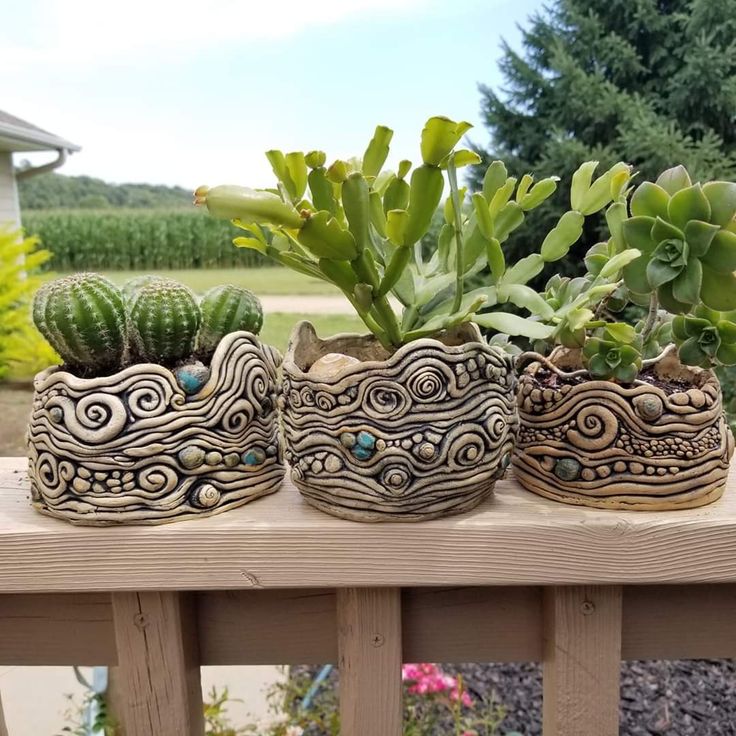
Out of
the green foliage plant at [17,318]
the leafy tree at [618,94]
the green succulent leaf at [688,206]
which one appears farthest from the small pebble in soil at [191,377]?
the green foliage plant at [17,318]

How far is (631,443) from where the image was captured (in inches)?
20.0

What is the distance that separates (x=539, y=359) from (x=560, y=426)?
0.06m

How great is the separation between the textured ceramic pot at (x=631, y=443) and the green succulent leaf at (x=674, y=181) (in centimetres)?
14

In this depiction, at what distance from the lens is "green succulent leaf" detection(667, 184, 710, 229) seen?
1.48 feet

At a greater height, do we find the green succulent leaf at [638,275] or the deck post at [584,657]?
the green succulent leaf at [638,275]

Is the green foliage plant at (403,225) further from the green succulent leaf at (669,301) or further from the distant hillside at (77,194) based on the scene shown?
the distant hillside at (77,194)

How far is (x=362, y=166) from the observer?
0.52 meters

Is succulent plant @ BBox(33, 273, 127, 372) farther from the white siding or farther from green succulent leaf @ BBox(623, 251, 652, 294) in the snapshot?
the white siding

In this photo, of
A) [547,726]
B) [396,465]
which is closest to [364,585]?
→ [396,465]

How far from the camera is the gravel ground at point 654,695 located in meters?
1.46

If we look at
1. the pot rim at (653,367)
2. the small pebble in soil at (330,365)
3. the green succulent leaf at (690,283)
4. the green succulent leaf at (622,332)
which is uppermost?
the green succulent leaf at (690,283)

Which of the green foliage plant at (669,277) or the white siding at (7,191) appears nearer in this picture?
the green foliage plant at (669,277)

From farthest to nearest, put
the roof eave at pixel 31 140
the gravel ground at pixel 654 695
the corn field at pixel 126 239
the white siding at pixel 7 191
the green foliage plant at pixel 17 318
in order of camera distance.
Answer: the corn field at pixel 126 239 < the white siding at pixel 7 191 < the roof eave at pixel 31 140 < the green foliage plant at pixel 17 318 < the gravel ground at pixel 654 695

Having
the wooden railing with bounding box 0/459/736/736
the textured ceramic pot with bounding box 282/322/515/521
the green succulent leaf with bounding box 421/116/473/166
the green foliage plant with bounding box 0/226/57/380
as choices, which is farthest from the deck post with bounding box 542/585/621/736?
the green foliage plant with bounding box 0/226/57/380
